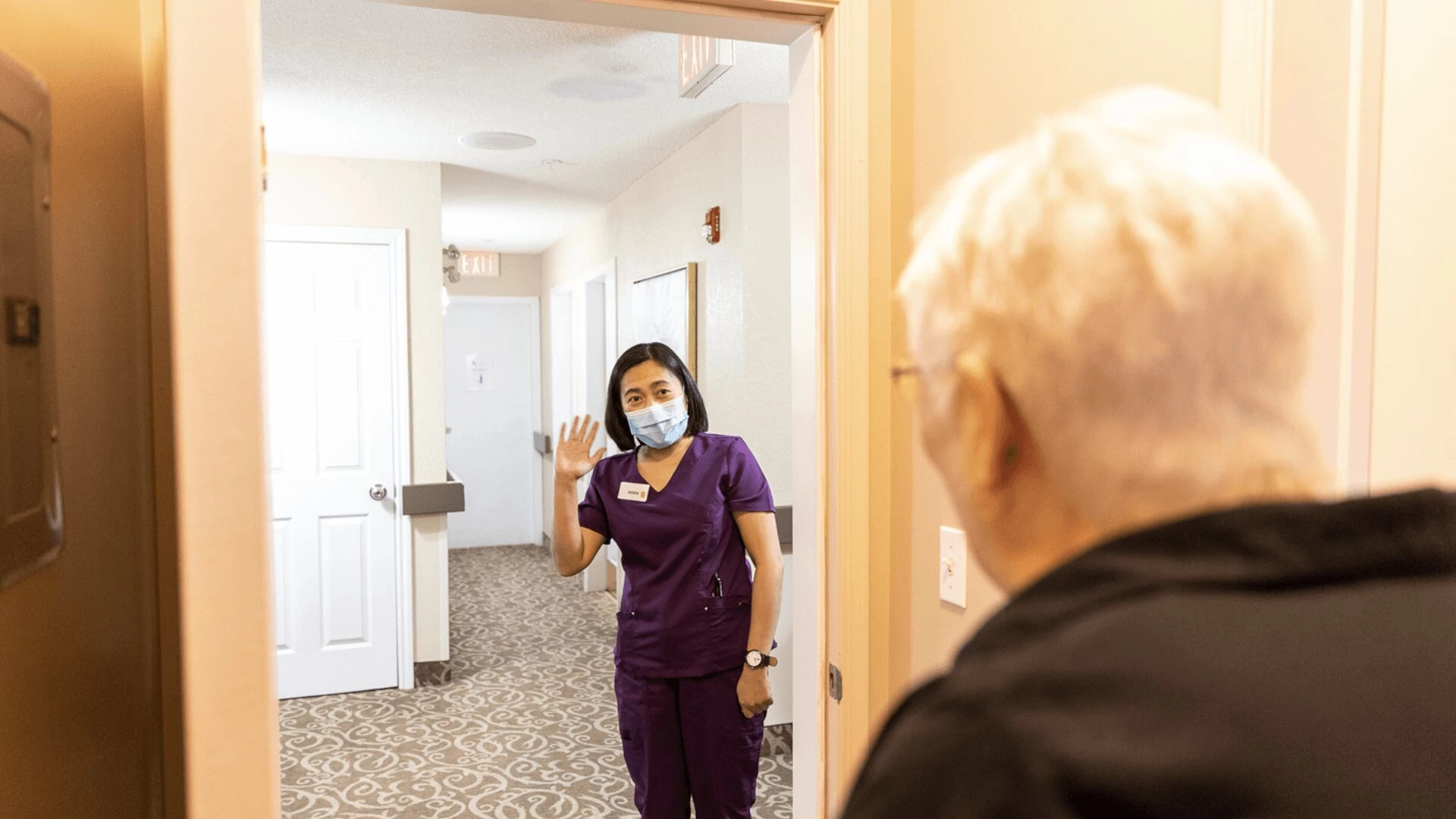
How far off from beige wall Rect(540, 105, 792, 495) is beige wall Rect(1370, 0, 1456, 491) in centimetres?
260

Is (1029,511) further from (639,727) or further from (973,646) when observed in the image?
(639,727)

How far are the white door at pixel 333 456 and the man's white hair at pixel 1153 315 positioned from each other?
165 inches

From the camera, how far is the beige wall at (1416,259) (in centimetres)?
77

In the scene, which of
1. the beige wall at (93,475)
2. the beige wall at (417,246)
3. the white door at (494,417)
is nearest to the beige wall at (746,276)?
the beige wall at (417,246)

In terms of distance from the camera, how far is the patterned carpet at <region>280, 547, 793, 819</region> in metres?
3.23

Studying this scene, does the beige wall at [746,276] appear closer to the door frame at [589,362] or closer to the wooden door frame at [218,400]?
the door frame at [589,362]

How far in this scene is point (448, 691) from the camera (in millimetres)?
4383

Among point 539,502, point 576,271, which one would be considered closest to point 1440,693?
point 576,271

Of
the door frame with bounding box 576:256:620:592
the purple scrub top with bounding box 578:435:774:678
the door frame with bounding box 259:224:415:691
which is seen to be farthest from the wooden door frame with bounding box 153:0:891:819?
the door frame with bounding box 576:256:620:592

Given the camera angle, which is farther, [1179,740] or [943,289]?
[943,289]

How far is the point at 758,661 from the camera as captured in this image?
2.26 metres

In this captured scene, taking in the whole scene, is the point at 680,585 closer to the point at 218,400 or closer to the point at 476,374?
the point at 218,400

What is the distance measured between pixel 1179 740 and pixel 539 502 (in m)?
7.98

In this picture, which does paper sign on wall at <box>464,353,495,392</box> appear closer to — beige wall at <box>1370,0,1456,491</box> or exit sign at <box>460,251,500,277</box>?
exit sign at <box>460,251,500,277</box>
